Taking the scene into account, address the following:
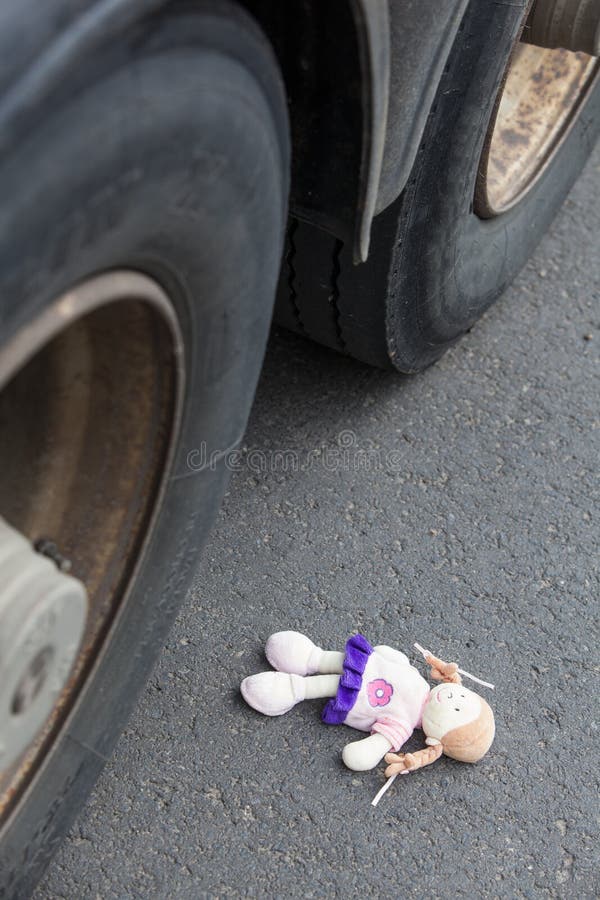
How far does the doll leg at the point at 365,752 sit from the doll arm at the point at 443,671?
163 millimetres

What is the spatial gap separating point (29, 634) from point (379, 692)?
84 centimetres

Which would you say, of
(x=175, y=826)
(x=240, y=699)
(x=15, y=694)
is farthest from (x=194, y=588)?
(x=15, y=694)

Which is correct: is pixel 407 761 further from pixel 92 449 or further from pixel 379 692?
pixel 92 449

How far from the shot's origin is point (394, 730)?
5.62 feet

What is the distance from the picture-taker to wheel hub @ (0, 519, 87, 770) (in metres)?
1.04

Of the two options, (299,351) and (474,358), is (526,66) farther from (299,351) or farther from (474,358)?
(299,351)

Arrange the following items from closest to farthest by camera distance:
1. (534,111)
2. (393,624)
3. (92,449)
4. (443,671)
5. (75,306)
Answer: (75,306), (92,449), (443,671), (393,624), (534,111)

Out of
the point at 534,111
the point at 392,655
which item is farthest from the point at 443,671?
the point at 534,111

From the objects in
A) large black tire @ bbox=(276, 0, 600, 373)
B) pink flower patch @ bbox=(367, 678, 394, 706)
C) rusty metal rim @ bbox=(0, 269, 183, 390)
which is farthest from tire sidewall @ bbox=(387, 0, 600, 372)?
rusty metal rim @ bbox=(0, 269, 183, 390)

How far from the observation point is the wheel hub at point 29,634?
1.04m

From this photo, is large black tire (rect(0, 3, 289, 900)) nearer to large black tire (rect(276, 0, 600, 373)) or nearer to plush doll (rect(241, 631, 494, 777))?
plush doll (rect(241, 631, 494, 777))

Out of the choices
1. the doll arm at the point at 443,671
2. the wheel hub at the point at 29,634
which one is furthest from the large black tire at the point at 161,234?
the doll arm at the point at 443,671

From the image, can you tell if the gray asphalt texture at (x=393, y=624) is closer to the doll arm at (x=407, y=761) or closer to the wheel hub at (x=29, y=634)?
the doll arm at (x=407, y=761)

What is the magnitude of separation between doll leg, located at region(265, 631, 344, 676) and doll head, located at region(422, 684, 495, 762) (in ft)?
0.59
